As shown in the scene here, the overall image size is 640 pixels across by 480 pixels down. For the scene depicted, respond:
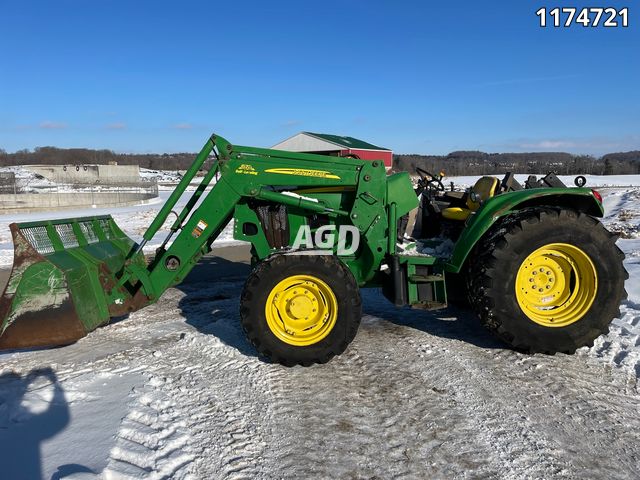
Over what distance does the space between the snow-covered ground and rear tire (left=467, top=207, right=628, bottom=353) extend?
29 centimetres

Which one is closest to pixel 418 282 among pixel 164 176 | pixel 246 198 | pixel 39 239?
pixel 246 198

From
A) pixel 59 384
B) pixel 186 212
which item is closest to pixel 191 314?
pixel 186 212

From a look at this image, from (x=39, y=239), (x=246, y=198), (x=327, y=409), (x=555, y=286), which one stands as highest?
(x=246, y=198)

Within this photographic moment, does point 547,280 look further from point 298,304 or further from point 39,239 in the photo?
point 39,239

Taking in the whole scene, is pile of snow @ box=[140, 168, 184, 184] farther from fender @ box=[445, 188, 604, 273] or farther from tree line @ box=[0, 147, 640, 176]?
fender @ box=[445, 188, 604, 273]

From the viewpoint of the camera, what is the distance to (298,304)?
4.13 meters

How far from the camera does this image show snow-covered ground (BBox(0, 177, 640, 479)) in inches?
108

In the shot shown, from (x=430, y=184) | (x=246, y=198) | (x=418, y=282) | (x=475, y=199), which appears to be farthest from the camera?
(x=430, y=184)

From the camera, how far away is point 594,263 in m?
4.11

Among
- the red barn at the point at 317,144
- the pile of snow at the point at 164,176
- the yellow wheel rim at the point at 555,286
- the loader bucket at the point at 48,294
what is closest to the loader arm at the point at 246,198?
the loader bucket at the point at 48,294

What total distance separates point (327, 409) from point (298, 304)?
1013 millimetres

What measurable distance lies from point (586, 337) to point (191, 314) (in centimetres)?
427

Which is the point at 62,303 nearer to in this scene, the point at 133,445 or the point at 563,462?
the point at 133,445

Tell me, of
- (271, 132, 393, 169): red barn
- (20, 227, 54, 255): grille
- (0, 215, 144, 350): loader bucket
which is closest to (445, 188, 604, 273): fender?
(0, 215, 144, 350): loader bucket
